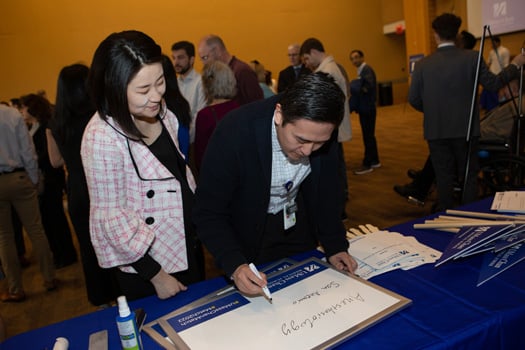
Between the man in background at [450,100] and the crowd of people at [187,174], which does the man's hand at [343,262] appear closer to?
the crowd of people at [187,174]

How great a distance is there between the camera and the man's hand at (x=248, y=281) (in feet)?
3.21

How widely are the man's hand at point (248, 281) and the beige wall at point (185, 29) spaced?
9781mm

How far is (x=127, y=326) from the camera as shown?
83cm

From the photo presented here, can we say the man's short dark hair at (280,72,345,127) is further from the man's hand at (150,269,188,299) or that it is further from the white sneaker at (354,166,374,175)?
the white sneaker at (354,166,374,175)

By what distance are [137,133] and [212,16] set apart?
34.5ft

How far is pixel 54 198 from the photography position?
3.19 meters

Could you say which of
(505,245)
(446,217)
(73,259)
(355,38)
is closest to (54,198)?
(73,259)

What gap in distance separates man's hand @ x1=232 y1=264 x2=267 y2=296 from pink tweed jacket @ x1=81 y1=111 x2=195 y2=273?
30cm

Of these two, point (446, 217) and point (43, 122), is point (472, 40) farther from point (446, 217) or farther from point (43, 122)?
point (43, 122)

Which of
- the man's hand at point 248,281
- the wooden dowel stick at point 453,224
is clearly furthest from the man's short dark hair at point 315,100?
the wooden dowel stick at point 453,224

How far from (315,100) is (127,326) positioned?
62 centimetres
